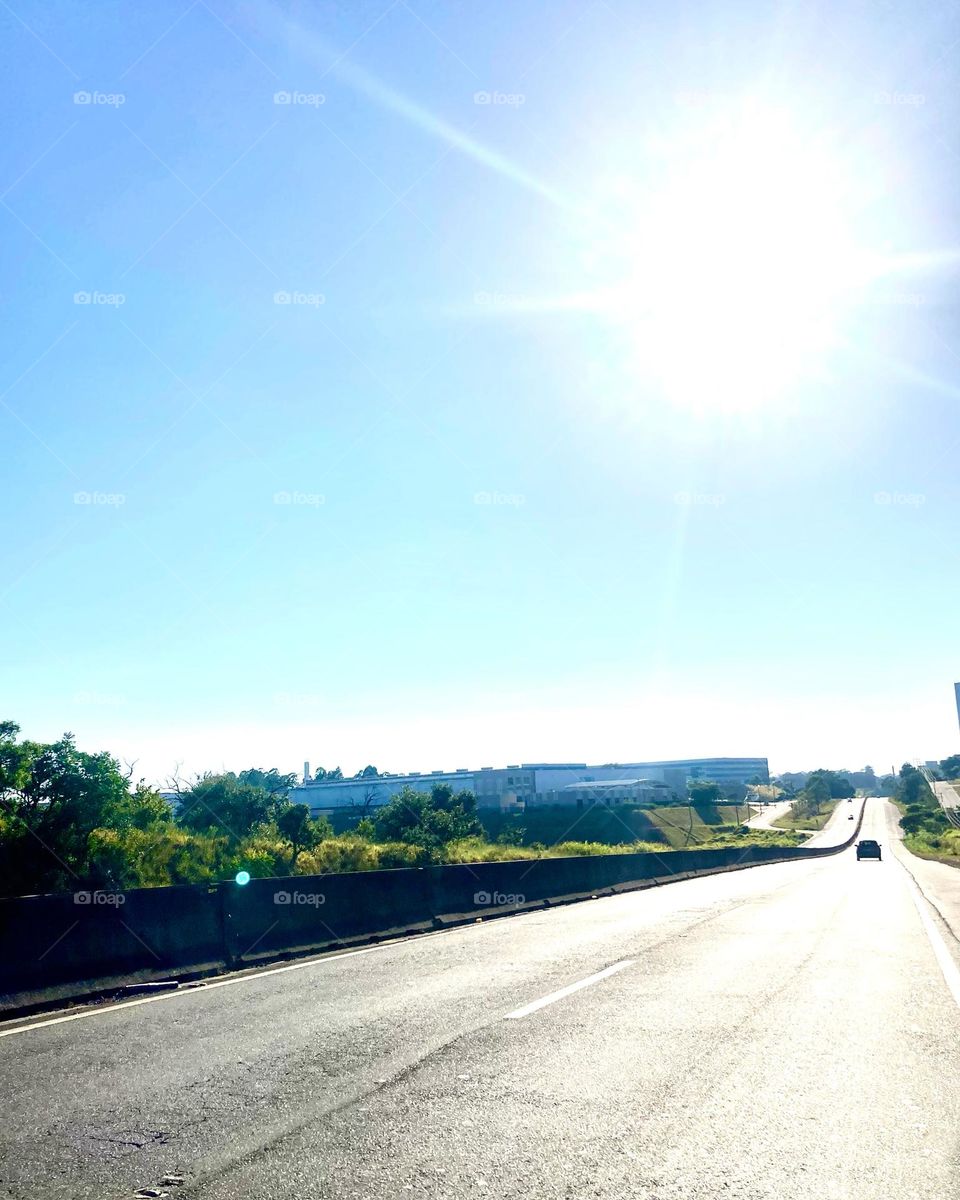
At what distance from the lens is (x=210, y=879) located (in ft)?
94.1

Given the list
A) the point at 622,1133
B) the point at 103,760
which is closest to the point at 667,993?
the point at 622,1133

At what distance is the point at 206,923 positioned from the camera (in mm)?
11062

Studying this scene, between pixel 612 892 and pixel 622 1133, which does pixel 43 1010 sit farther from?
pixel 612 892

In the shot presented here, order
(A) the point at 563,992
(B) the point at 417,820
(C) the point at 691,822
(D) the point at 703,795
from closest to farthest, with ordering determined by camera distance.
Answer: (A) the point at 563,992 → (B) the point at 417,820 → (C) the point at 691,822 → (D) the point at 703,795

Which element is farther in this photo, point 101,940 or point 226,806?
point 226,806

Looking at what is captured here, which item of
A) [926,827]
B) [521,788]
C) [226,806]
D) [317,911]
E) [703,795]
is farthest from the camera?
[521,788]

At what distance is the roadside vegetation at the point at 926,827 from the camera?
7281cm

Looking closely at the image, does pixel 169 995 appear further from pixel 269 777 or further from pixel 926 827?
pixel 269 777

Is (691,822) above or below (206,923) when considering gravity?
below

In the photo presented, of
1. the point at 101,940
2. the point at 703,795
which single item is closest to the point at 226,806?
the point at 101,940

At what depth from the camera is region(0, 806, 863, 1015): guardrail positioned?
8.81 meters

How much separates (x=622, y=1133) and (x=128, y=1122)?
8.90ft

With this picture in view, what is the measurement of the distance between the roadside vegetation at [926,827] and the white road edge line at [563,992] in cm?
4613

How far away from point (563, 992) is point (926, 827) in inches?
4808
